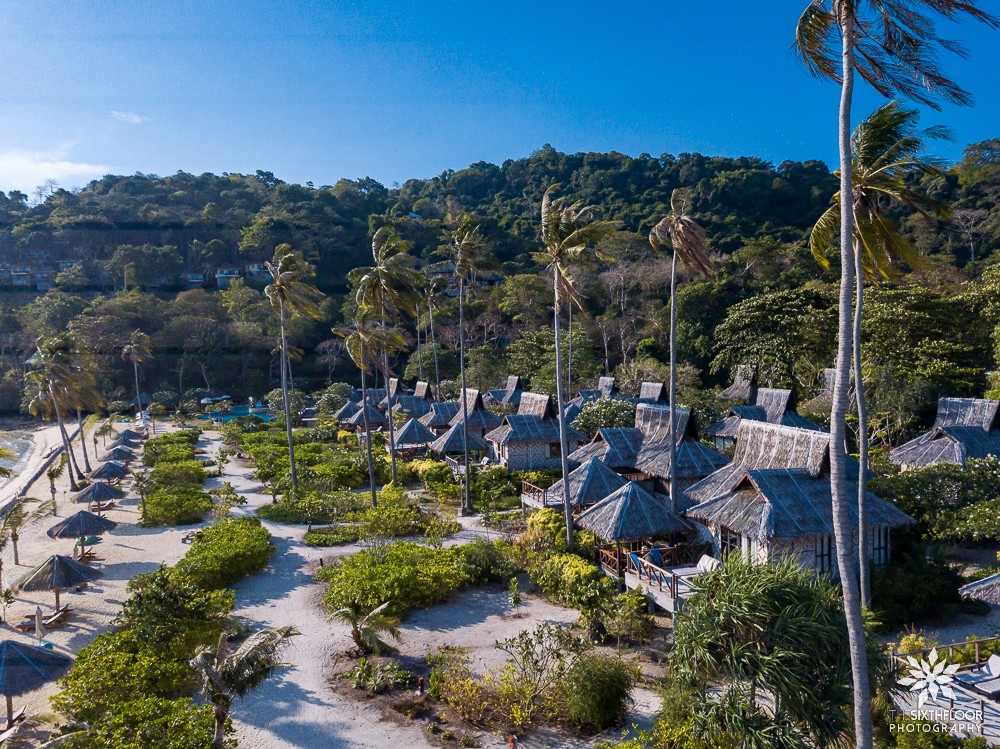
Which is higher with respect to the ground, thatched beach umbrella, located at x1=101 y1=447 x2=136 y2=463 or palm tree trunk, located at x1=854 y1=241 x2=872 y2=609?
palm tree trunk, located at x1=854 y1=241 x2=872 y2=609

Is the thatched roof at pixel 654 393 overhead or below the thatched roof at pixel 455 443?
overhead

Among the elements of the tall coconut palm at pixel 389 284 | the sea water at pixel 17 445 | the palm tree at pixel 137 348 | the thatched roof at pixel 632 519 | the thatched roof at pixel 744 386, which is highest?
the tall coconut palm at pixel 389 284

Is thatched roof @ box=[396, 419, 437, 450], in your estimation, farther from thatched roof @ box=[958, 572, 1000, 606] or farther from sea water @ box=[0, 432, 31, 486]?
sea water @ box=[0, 432, 31, 486]

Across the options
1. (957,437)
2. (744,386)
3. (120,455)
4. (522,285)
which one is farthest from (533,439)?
(522,285)

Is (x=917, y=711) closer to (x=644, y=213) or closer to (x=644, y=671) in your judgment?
(x=644, y=671)

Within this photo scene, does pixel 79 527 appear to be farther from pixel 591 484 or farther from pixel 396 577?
pixel 591 484

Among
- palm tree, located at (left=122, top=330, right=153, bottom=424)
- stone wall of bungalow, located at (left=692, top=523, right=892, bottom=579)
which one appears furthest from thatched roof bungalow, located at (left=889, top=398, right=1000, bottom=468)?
palm tree, located at (left=122, top=330, right=153, bottom=424)

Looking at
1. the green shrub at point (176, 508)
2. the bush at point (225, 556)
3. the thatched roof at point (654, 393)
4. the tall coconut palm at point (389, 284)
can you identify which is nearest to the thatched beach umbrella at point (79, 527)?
the bush at point (225, 556)

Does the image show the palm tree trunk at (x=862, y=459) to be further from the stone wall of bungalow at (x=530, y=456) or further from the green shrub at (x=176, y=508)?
the green shrub at (x=176, y=508)
